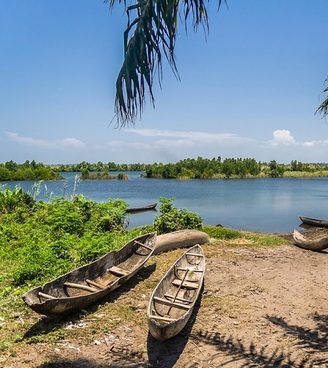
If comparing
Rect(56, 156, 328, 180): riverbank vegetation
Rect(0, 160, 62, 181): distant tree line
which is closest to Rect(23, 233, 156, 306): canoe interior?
Rect(0, 160, 62, 181): distant tree line

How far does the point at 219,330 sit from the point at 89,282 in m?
2.85

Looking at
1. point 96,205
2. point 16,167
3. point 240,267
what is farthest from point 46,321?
point 16,167

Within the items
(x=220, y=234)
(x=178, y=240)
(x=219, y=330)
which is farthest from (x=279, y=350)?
(x=220, y=234)

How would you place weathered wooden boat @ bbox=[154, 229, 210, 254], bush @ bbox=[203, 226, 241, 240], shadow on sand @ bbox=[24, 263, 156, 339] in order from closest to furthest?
shadow on sand @ bbox=[24, 263, 156, 339] < weathered wooden boat @ bbox=[154, 229, 210, 254] < bush @ bbox=[203, 226, 241, 240]

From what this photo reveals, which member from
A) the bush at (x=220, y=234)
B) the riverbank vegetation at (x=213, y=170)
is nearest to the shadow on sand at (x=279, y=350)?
the bush at (x=220, y=234)

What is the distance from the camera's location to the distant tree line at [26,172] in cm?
7094

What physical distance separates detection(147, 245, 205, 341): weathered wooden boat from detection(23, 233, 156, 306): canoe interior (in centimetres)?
87

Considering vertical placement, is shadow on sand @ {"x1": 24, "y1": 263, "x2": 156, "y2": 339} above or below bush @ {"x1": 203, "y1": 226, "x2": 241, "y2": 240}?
below

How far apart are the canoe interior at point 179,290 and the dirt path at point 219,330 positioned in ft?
0.98

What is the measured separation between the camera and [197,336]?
647 cm

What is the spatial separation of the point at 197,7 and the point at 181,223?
10.9 meters

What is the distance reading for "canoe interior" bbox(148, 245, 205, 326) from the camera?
686 cm

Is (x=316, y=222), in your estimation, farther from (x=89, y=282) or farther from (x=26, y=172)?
(x=26, y=172)

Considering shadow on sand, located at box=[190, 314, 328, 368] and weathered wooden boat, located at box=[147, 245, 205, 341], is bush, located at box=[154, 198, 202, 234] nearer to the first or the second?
weathered wooden boat, located at box=[147, 245, 205, 341]
